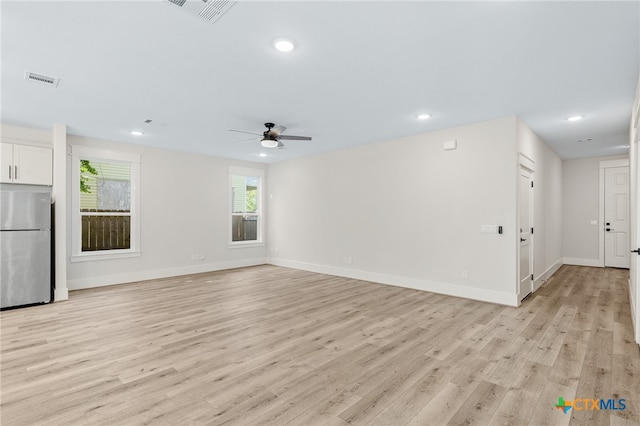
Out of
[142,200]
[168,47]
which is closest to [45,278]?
[142,200]

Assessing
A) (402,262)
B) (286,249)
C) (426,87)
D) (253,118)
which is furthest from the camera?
(286,249)

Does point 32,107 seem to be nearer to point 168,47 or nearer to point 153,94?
point 153,94

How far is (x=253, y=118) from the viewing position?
459cm

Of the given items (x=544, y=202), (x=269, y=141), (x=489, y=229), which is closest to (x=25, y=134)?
(x=269, y=141)

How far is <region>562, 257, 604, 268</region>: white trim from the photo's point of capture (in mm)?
7549

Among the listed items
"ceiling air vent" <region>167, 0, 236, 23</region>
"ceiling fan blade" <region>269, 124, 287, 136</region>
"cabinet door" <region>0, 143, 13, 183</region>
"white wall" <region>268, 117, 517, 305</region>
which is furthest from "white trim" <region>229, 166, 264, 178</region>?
"ceiling air vent" <region>167, 0, 236, 23</region>

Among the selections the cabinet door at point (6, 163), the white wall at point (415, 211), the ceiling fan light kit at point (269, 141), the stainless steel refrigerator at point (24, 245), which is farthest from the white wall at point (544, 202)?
the cabinet door at point (6, 163)

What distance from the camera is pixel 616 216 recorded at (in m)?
7.34

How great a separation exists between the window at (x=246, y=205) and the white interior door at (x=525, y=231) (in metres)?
5.83

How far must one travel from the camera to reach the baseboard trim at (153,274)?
562cm

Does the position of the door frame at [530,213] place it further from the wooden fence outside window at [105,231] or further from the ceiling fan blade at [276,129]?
the wooden fence outside window at [105,231]

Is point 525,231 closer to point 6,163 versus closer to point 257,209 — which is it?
point 257,209

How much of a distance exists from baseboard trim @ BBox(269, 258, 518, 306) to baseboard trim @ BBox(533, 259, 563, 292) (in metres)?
1.22

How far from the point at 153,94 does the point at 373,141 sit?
3.76 metres
